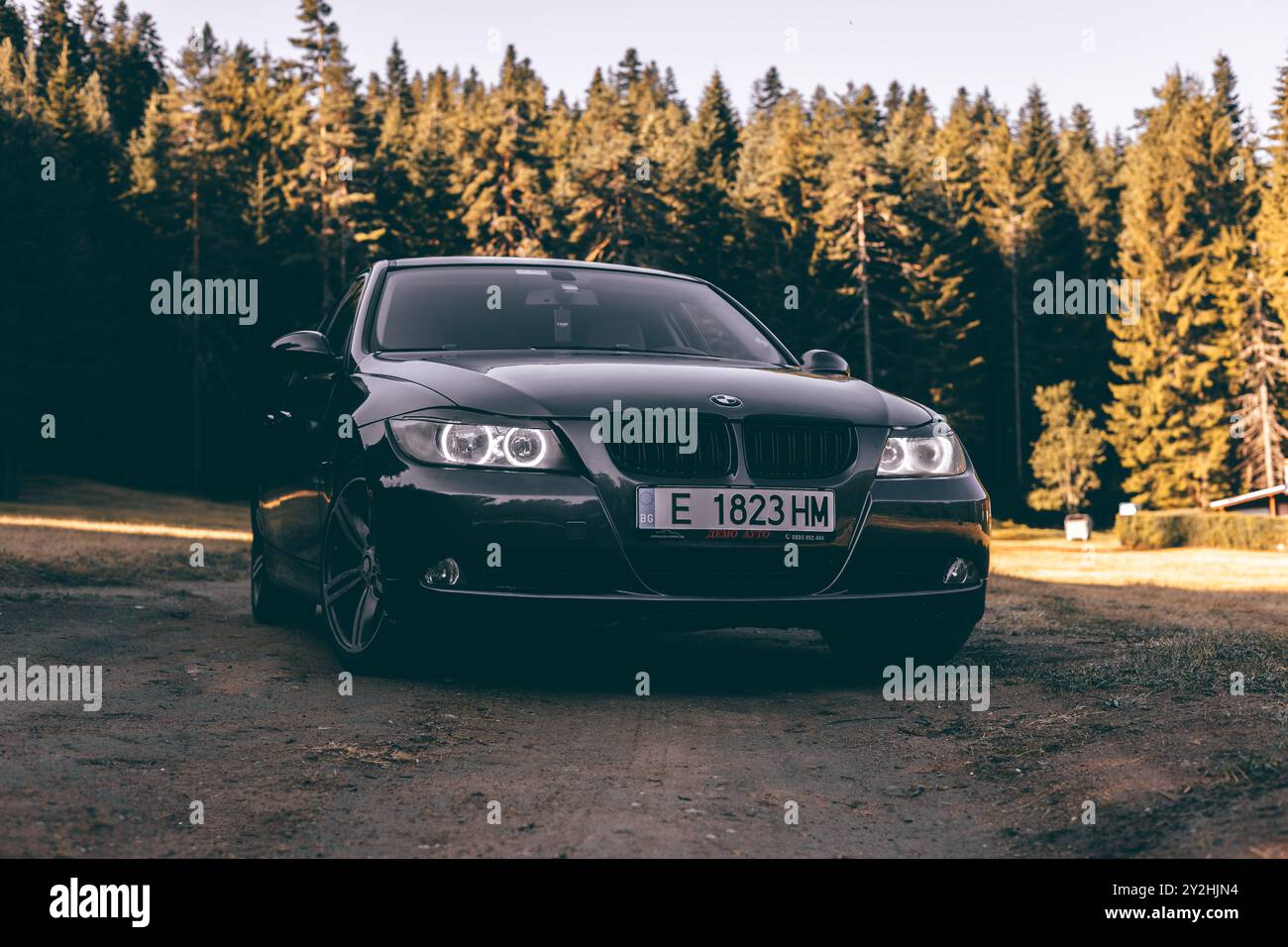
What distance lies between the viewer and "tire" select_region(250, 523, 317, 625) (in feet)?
26.1

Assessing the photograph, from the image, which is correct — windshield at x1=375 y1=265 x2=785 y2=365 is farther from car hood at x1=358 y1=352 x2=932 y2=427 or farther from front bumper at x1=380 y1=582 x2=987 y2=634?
front bumper at x1=380 y1=582 x2=987 y2=634

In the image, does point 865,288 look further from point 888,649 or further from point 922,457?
point 922,457

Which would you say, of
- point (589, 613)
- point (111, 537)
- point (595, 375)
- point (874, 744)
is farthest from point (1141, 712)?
point (111, 537)

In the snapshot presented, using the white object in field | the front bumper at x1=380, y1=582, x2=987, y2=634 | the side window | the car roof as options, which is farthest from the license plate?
the white object in field

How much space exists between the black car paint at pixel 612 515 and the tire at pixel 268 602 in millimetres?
1933

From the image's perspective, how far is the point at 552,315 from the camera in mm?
6727

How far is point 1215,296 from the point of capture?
66.6 m

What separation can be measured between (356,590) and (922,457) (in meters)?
2.38

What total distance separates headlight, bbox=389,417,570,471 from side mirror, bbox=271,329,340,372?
1529mm

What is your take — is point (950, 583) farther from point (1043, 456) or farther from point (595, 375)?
point (1043, 456)

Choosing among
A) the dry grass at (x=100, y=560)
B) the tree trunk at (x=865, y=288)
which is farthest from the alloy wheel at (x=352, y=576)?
the tree trunk at (x=865, y=288)

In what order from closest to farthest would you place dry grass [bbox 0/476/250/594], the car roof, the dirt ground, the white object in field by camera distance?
the dirt ground < the car roof < dry grass [bbox 0/476/250/594] < the white object in field

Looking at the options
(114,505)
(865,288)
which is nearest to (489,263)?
(114,505)
